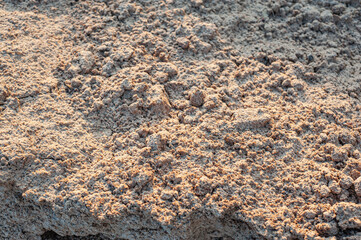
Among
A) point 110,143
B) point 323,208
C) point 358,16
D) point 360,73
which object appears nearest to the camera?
point 323,208

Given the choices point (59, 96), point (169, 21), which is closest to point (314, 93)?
point (169, 21)

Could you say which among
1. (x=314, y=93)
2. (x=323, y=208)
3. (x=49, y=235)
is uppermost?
(x=314, y=93)

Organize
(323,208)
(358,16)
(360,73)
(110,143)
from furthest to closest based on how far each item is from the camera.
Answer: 1. (358,16)
2. (360,73)
3. (110,143)
4. (323,208)

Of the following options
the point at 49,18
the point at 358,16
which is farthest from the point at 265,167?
the point at 49,18

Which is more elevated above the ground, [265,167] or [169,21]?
[169,21]

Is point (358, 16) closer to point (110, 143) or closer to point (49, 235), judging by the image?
point (110, 143)

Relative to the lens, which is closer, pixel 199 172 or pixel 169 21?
pixel 199 172
